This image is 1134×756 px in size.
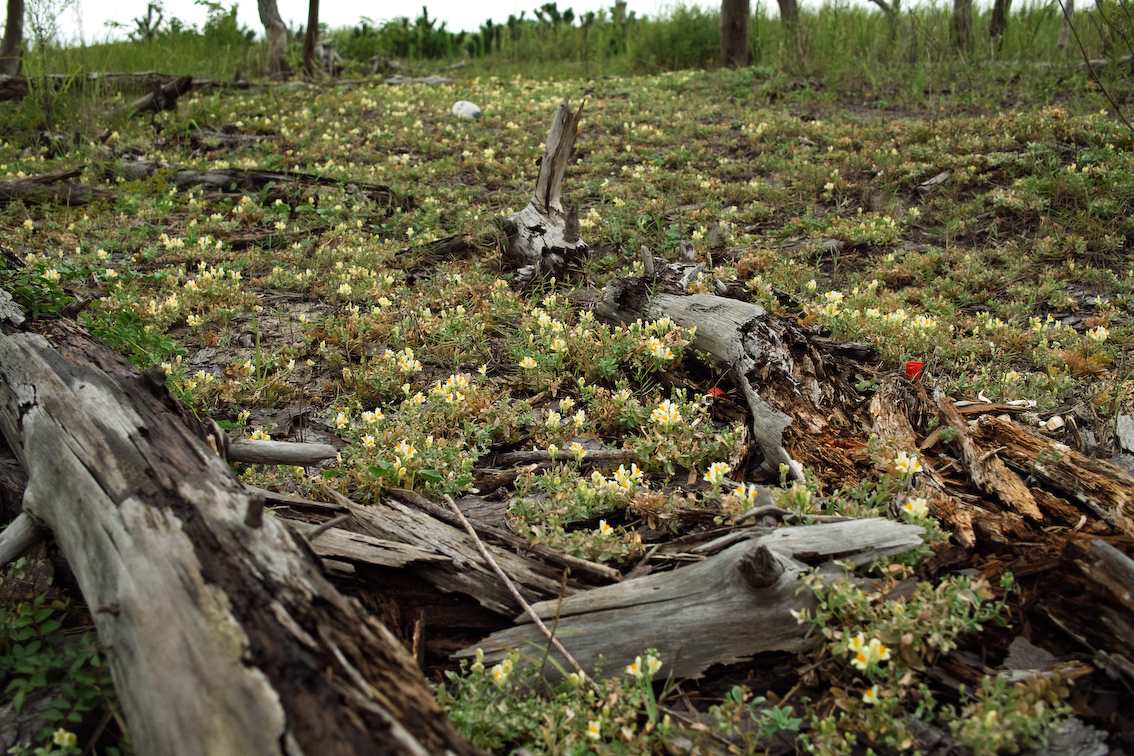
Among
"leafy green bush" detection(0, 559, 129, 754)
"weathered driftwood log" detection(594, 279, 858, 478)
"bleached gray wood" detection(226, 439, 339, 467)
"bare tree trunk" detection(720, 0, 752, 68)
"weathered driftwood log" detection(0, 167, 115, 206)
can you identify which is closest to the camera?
"leafy green bush" detection(0, 559, 129, 754)

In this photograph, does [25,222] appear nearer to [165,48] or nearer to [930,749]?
[930,749]

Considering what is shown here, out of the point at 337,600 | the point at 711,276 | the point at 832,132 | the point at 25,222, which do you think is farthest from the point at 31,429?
the point at 832,132

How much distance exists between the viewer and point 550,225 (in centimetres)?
738

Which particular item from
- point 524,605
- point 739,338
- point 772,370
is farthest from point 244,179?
point 524,605

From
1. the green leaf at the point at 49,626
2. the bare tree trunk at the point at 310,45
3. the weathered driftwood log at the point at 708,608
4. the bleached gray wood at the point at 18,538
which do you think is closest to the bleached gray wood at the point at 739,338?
the weathered driftwood log at the point at 708,608

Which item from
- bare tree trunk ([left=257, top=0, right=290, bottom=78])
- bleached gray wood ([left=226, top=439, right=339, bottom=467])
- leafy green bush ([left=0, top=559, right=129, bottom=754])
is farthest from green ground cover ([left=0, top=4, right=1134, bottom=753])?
bare tree trunk ([left=257, top=0, right=290, bottom=78])

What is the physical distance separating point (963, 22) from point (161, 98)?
634 inches

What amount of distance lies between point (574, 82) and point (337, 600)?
17897 millimetres

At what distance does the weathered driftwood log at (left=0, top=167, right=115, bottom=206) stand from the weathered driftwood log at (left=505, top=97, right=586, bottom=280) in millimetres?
Answer: 5470

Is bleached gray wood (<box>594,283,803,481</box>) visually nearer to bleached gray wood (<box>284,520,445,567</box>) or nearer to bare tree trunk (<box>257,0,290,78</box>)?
bleached gray wood (<box>284,520,445,567</box>)

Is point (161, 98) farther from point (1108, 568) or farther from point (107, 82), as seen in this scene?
Result: point (1108, 568)

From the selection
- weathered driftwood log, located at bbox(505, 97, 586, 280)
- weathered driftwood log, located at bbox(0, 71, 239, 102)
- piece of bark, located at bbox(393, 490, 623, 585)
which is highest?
weathered driftwood log, located at bbox(0, 71, 239, 102)

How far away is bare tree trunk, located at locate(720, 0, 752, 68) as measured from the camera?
1819 cm

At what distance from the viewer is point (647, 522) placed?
10.9 ft
